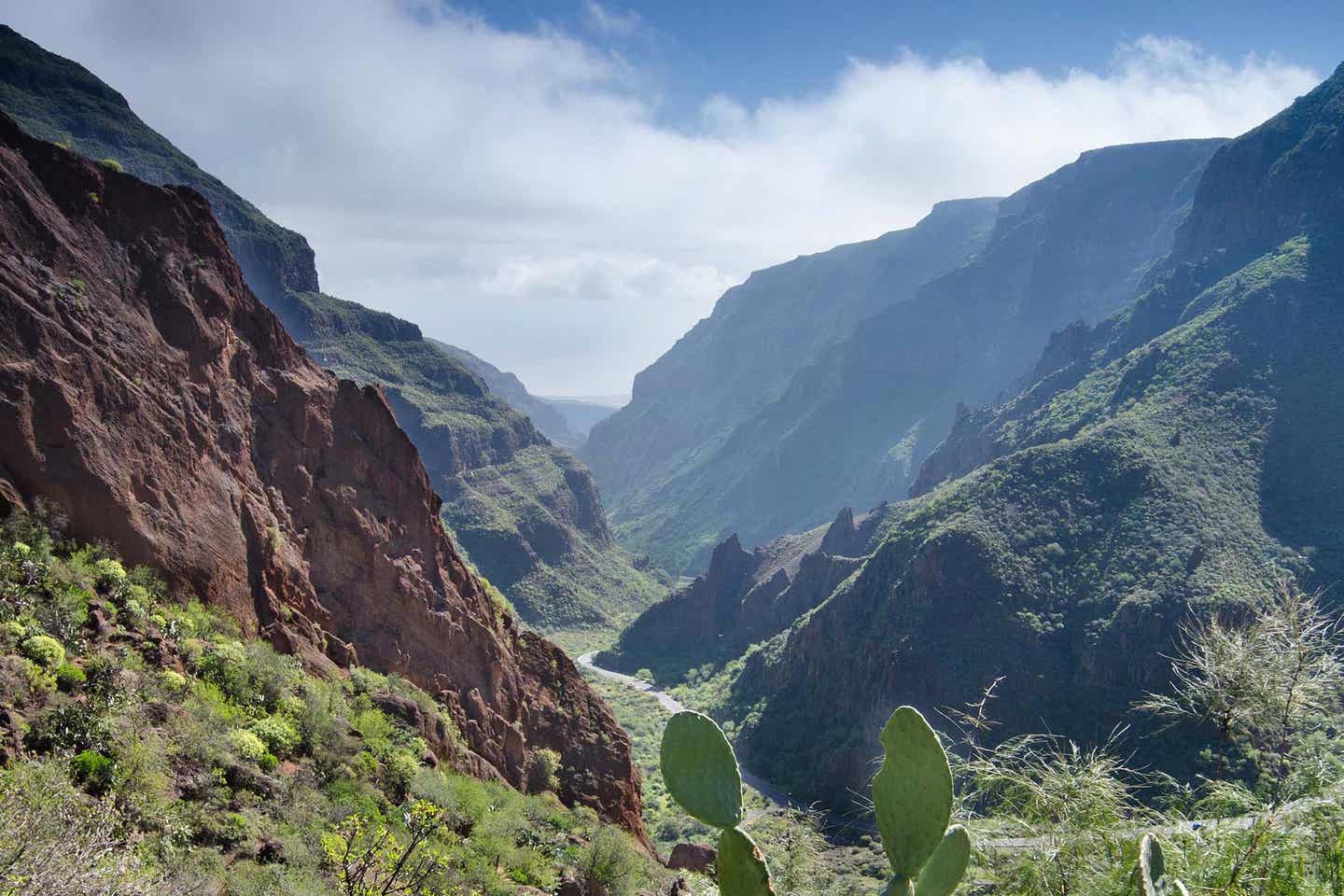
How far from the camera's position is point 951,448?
439 feet

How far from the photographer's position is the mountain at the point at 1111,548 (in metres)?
55.8

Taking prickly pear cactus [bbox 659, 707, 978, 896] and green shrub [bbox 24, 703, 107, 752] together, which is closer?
prickly pear cactus [bbox 659, 707, 978, 896]

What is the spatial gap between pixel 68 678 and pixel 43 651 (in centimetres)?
63

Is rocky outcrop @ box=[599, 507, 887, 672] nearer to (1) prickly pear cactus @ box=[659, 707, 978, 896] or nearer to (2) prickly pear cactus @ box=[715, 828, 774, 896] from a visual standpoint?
(1) prickly pear cactus @ box=[659, 707, 978, 896]

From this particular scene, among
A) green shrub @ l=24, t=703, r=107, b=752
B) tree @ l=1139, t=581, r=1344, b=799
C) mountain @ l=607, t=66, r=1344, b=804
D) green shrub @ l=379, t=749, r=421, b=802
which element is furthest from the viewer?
mountain @ l=607, t=66, r=1344, b=804

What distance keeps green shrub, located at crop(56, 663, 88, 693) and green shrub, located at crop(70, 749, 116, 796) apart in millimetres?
1769

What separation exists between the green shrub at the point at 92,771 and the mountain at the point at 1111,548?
50.7m

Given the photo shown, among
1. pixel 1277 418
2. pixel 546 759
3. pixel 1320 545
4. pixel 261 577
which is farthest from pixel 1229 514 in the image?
pixel 261 577

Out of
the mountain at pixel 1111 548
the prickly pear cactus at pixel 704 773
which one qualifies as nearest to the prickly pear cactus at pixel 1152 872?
the prickly pear cactus at pixel 704 773

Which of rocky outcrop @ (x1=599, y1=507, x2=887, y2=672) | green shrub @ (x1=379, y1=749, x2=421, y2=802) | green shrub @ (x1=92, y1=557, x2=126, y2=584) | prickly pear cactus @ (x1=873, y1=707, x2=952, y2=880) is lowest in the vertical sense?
rocky outcrop @ (x1=599, y1=507, x2=887, y2=672)

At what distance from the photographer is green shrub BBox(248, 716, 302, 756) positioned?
1683cm

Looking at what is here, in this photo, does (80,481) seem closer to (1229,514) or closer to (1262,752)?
(1262,752)

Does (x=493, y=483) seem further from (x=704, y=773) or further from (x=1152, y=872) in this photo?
(x=1152, y=872)

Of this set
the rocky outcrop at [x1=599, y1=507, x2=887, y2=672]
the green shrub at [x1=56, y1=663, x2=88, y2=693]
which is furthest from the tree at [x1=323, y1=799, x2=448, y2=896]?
the rocky outcrop at [x1=599, y1=507, x2=887, y2=672]
